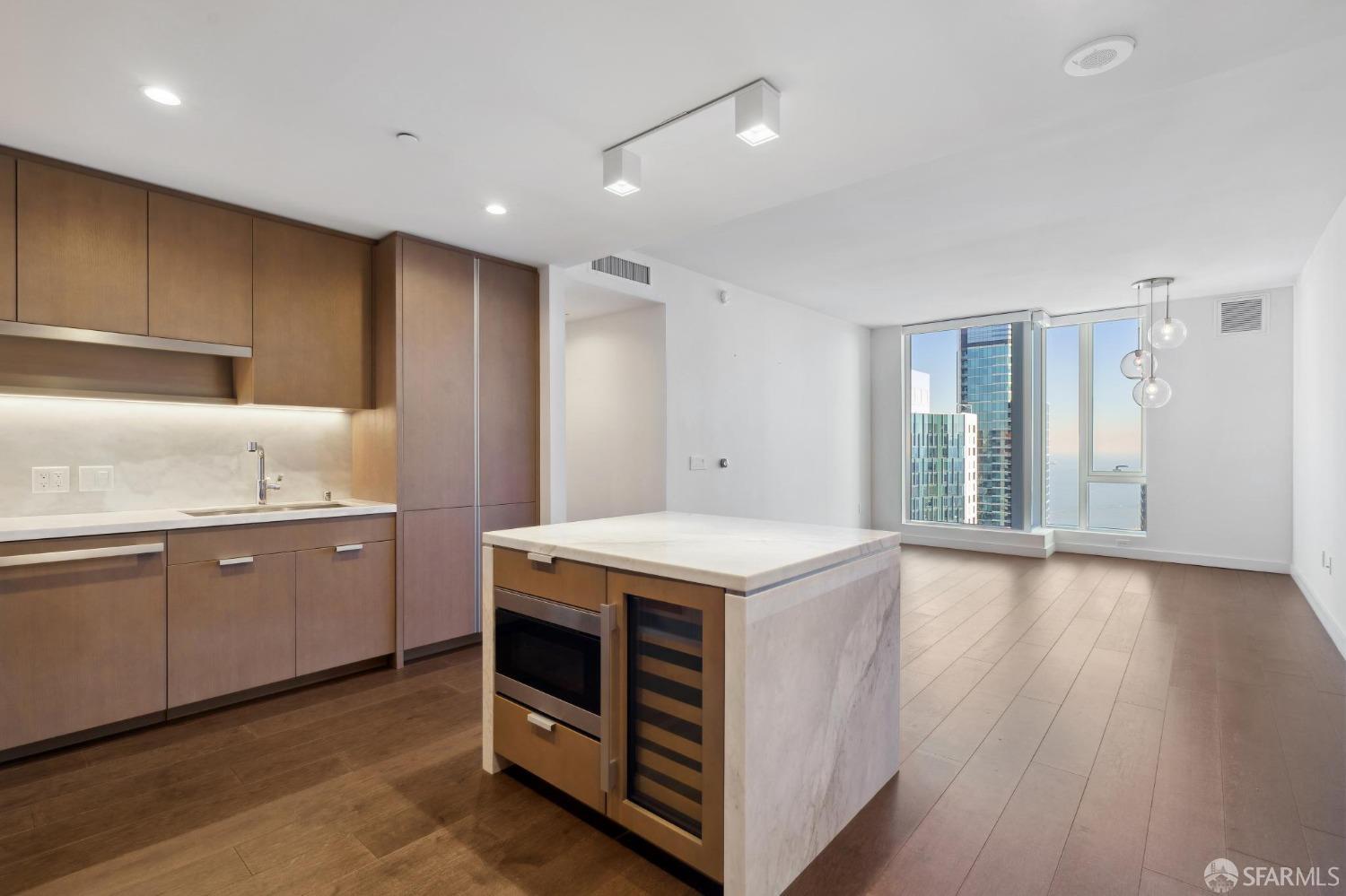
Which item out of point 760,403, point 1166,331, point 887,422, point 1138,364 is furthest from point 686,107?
point 887,422

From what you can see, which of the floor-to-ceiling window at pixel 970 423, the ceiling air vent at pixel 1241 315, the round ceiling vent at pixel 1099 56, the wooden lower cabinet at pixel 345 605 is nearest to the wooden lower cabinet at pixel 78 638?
the wooden lower cabinet at pixel 345 605

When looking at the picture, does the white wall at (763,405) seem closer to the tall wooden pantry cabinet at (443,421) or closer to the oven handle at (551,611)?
the tall wooden pantry cabinet at (443,421)

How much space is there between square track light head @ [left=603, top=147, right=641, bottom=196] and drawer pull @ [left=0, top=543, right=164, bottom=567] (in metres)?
2.52

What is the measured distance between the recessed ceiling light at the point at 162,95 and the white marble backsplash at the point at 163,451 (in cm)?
A: 161

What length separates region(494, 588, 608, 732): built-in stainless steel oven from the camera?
1.96 meters

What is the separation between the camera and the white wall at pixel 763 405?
17.0ft

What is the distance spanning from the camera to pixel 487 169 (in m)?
2.80

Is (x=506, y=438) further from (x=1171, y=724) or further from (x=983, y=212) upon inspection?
(x=1171, y=724)

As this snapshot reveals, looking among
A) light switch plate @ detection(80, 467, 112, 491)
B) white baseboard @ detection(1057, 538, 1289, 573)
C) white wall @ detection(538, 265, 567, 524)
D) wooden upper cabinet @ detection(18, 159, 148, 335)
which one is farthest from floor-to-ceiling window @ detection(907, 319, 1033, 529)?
light switch plate @ detection(80, 467, 112, 491)

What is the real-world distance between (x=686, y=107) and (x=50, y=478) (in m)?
3.29

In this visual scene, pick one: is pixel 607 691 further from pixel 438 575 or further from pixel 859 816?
pixel 438 575

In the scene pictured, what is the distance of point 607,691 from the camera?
189 centimetres

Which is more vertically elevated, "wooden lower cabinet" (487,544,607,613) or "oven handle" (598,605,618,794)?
"wooden lower cabinet" (487,544,607,613)

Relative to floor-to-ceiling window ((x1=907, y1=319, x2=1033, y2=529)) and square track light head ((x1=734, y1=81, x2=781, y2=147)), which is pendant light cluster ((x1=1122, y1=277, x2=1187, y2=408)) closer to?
floor-to-ceiling window ((x1=907, y1=319, x2=1033, y2=529))
